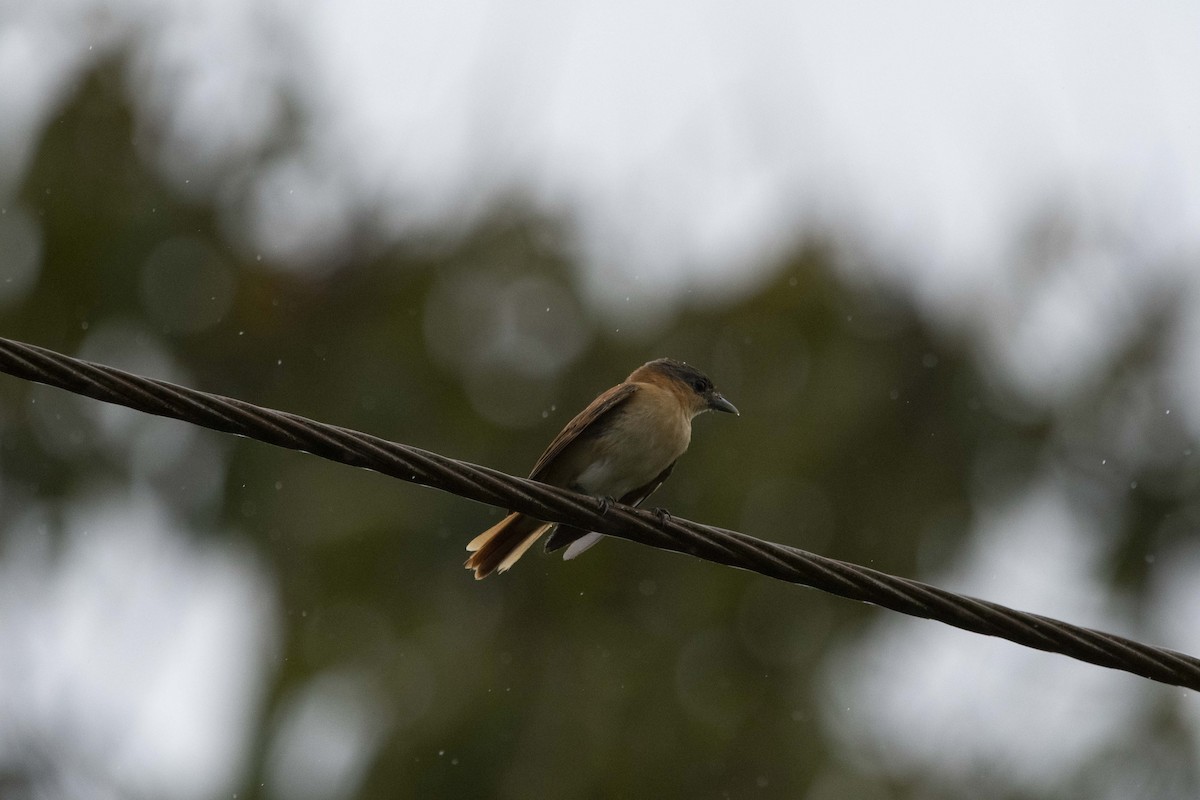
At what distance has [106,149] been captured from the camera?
12.9m

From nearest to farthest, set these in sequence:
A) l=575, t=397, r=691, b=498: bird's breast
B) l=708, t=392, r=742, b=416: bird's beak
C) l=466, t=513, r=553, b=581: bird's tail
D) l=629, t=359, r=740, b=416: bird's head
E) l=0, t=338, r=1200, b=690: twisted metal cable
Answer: l=0, t=338, r=1200, b=690: twisted metal cable, l=466, t=513, r=553, b=581: bird's tail, l=575, t=397, r=691, b=498: bird's breast, l=629, t=359, r=740, b=416: bird's head, l=708, t=392, r=742, b=416: bird's beak

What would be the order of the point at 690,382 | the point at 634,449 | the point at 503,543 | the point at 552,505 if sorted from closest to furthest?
the point at 552,505 → the point at 503,543 → the point at 634,449 → the point at 690,382

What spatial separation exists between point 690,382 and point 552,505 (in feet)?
10.8

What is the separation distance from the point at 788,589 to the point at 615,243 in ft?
15.1

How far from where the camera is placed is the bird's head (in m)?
7.18

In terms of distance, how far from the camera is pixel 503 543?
19.8ft

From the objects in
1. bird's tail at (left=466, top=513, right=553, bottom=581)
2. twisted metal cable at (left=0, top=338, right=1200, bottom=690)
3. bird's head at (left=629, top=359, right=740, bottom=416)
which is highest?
twisted metal cable at (left=0, top=338, right=1200, bottom=690)

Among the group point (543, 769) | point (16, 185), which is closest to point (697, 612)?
point (543, 769)

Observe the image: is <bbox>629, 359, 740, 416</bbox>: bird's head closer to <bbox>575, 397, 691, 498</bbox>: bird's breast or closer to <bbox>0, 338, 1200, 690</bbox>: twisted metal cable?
<bbox>575, 397, 691, 498</bbox>: bird's breast

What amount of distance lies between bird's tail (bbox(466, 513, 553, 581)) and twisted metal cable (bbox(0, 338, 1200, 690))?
5.87 ft

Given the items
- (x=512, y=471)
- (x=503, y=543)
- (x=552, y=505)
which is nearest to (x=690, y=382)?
(x=503, y=543)

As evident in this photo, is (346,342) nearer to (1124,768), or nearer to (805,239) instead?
(805,239)

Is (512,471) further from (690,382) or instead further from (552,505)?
(552,505)

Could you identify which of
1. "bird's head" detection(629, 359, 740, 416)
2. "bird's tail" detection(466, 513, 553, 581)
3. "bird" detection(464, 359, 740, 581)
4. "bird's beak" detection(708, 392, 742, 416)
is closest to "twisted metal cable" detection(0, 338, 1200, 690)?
"bird's tail" detection(466, 513, 553, 581)
